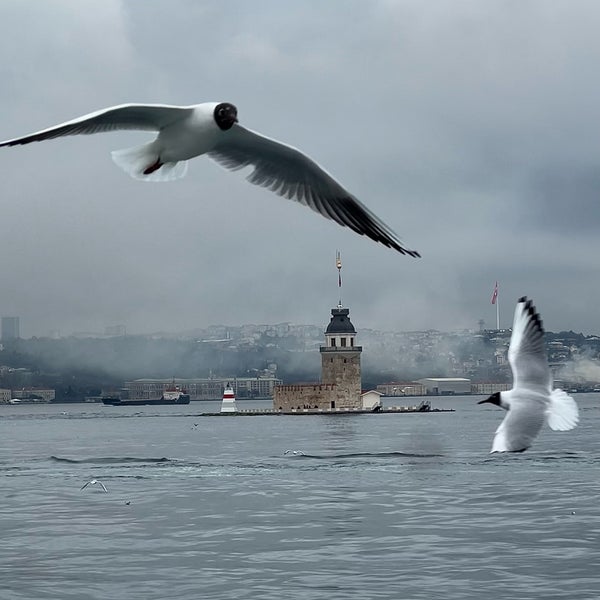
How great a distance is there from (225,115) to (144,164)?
2.90 ft

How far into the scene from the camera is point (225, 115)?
5.87 m

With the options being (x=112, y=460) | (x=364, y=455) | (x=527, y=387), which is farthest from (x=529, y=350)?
(x=112, y=460)

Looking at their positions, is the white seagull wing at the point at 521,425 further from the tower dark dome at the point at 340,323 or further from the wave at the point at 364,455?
the tower dark dome at the point at 340,323

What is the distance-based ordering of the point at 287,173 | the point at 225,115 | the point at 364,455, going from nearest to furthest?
the point at 225,115 < the point at 287,173 < the point at 364,455

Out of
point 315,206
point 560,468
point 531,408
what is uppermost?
point 315,206

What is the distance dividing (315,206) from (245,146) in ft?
1.86

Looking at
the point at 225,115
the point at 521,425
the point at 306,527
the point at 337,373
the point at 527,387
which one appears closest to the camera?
the point at 225,115

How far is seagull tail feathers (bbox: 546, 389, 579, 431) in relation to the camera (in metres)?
8.65

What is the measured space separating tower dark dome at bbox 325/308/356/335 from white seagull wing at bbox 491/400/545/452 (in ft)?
296

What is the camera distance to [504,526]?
23625 millimetres

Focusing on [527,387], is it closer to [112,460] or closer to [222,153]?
[222,153]

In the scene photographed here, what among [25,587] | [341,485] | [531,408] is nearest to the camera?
[531,408]

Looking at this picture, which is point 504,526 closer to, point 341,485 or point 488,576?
point 488,576

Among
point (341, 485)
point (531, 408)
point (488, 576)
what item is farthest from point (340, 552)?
point (341, 485)
